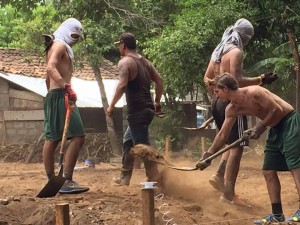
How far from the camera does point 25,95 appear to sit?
792 inches

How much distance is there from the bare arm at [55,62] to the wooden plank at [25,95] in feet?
44.8

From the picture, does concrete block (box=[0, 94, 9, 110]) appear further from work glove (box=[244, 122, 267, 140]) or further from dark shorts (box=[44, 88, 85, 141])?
work glove (box=[244, 122, 267, 140])

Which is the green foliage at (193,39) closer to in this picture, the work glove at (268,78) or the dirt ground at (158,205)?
the dirt ground at (158,205)

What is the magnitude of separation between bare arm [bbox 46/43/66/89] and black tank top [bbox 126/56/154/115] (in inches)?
34.1

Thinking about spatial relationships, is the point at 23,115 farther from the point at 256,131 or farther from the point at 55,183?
the point at 256,131

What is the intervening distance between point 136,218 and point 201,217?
844mm

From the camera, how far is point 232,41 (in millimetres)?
6770

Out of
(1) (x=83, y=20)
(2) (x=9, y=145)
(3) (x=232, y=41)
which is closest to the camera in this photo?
(3) (x=232, y=41)

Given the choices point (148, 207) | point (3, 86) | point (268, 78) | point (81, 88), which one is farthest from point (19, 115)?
point (148, 207)

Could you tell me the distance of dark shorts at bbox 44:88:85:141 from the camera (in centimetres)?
650

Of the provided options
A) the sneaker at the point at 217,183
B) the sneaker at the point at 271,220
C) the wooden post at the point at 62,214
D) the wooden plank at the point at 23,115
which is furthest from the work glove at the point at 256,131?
the wooden plank at the point at 23,115

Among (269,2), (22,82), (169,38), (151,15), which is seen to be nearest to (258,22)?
(269,2)

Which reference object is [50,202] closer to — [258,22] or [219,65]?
[219,65]

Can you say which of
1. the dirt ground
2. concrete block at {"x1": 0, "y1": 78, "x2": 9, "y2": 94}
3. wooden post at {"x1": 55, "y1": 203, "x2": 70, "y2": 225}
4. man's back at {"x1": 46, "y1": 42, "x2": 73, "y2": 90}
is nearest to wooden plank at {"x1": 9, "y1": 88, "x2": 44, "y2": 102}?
concrete block at {"x1": 0, "y1": 78, "x2": 9, "y2": 94}
